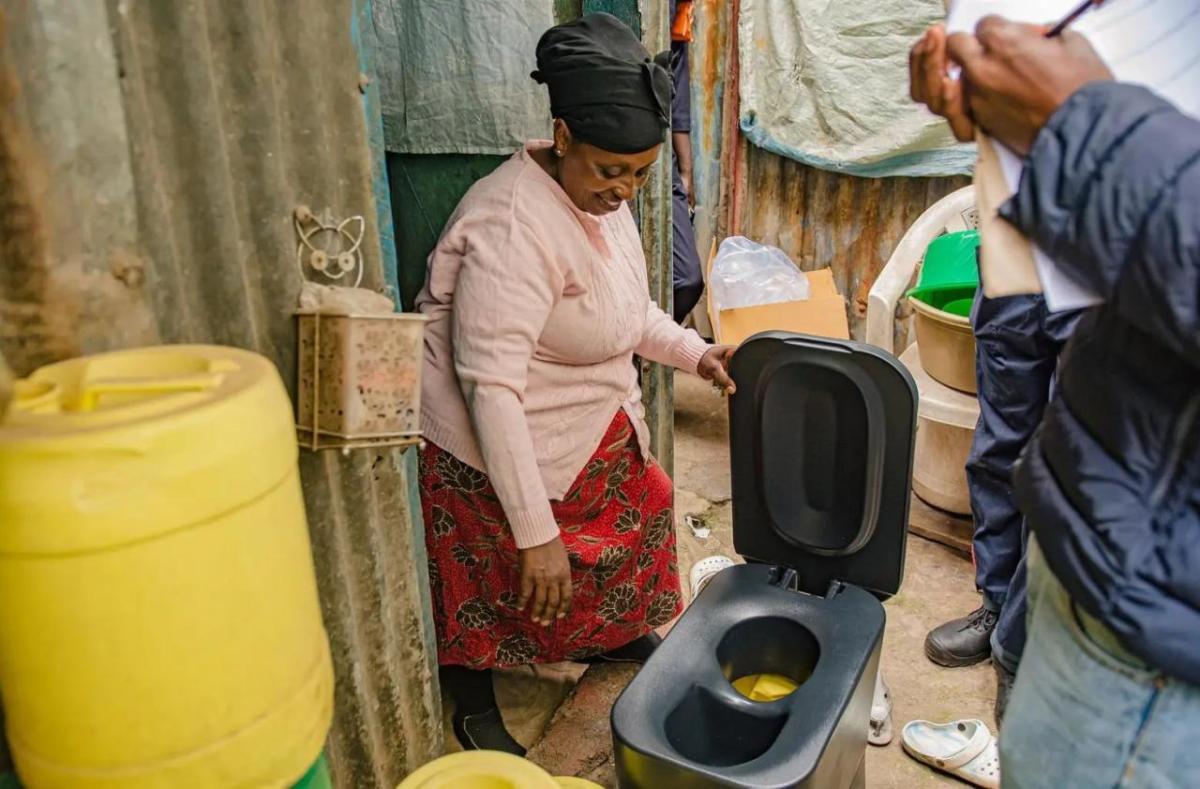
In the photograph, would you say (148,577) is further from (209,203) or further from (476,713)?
(476,713)

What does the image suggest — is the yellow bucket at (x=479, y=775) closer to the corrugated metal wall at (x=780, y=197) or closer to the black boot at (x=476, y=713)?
the black boot at (x=476, y=713)

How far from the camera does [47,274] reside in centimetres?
97

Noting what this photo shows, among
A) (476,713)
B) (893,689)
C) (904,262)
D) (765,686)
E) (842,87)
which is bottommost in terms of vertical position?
(893,689)

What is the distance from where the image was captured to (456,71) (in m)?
1.89

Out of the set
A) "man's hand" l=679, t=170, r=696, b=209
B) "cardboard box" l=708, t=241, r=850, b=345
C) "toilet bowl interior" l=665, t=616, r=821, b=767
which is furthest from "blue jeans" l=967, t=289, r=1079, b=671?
"man's hand" l=679, t=170, r=696, b=209

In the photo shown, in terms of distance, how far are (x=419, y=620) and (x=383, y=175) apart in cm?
83

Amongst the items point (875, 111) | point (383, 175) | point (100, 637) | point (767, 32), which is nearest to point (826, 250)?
point (875, 111)

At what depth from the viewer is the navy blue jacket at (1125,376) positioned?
0.74m

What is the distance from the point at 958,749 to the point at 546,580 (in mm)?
1151

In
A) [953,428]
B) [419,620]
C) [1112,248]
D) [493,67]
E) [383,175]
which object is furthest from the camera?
[953,428]

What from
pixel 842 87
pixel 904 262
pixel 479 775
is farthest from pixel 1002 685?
pixel 842 87

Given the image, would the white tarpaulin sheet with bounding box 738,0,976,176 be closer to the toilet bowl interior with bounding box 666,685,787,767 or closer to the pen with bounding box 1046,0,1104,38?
the toilet bowl interior with bounding box 666,685,787,767

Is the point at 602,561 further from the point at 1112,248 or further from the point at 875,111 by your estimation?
the point at 875,111

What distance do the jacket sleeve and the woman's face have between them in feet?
3.54
